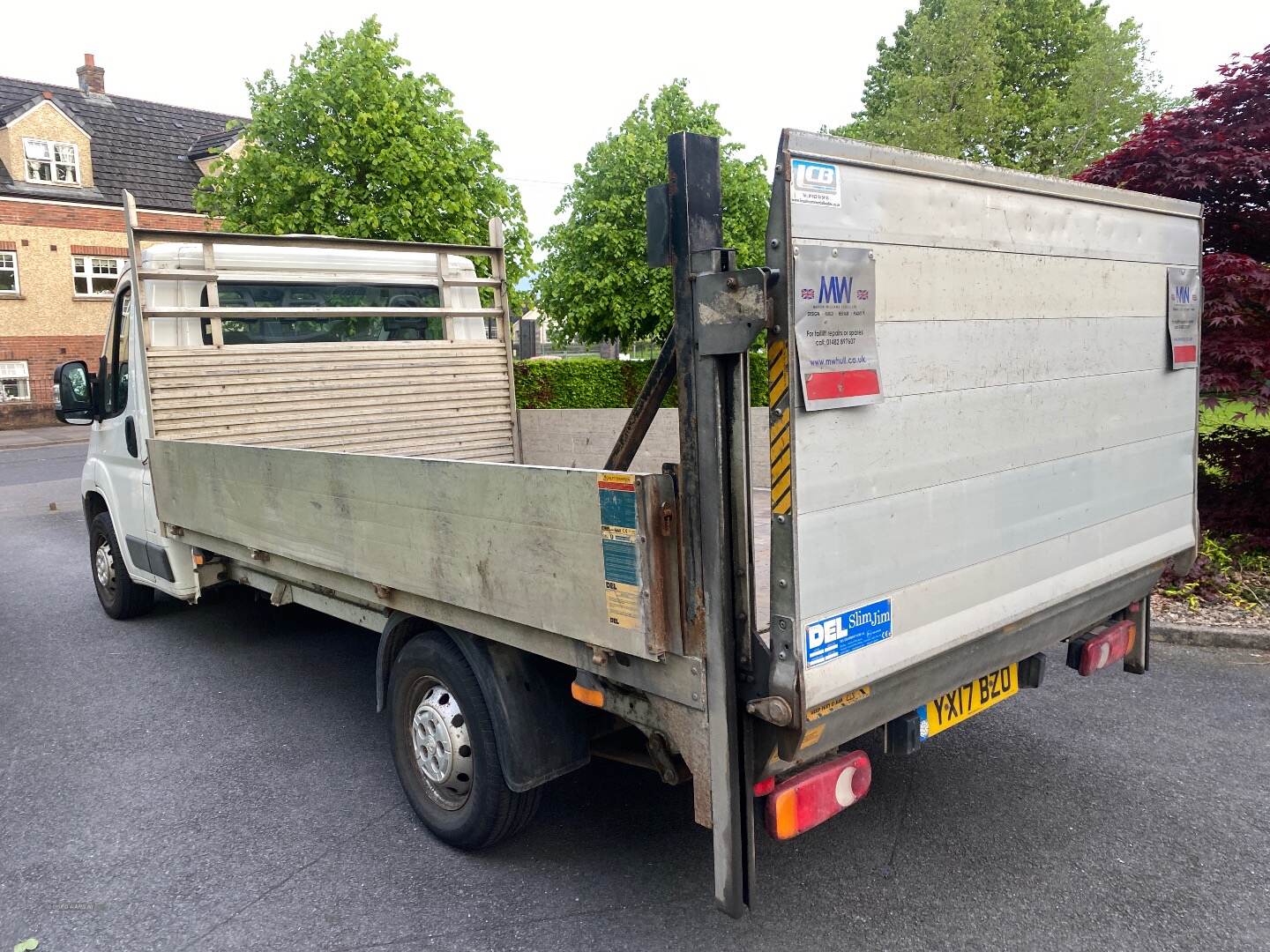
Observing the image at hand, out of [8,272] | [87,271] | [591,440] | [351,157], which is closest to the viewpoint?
[591,440]

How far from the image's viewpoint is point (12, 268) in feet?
84.8

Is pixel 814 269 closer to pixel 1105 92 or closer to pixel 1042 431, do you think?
pixel 1042 431

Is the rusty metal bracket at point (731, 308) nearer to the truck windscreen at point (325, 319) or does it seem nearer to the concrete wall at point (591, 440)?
the concrete wall at point (591, 440)

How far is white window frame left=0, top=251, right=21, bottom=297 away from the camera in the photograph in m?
25.7

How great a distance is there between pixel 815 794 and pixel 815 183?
1.66 m

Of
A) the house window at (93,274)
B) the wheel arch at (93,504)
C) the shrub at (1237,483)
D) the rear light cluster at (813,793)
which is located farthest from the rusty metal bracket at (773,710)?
the house window at (93,274)

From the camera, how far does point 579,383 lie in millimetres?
15750

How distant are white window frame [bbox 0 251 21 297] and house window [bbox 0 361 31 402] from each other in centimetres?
190

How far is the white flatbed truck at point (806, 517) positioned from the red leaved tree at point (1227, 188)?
9.38 feet

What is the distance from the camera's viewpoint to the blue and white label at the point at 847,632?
7.71 feet

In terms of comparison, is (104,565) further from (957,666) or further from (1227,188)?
(1227,188)

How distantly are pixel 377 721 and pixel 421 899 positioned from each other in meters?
1.75

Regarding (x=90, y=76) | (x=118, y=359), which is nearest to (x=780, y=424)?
(x=118, y=359)

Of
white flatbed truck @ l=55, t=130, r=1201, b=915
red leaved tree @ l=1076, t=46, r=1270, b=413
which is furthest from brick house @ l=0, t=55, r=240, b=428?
red leaved tree @ l=1076, t=46, r=1270, b=413
